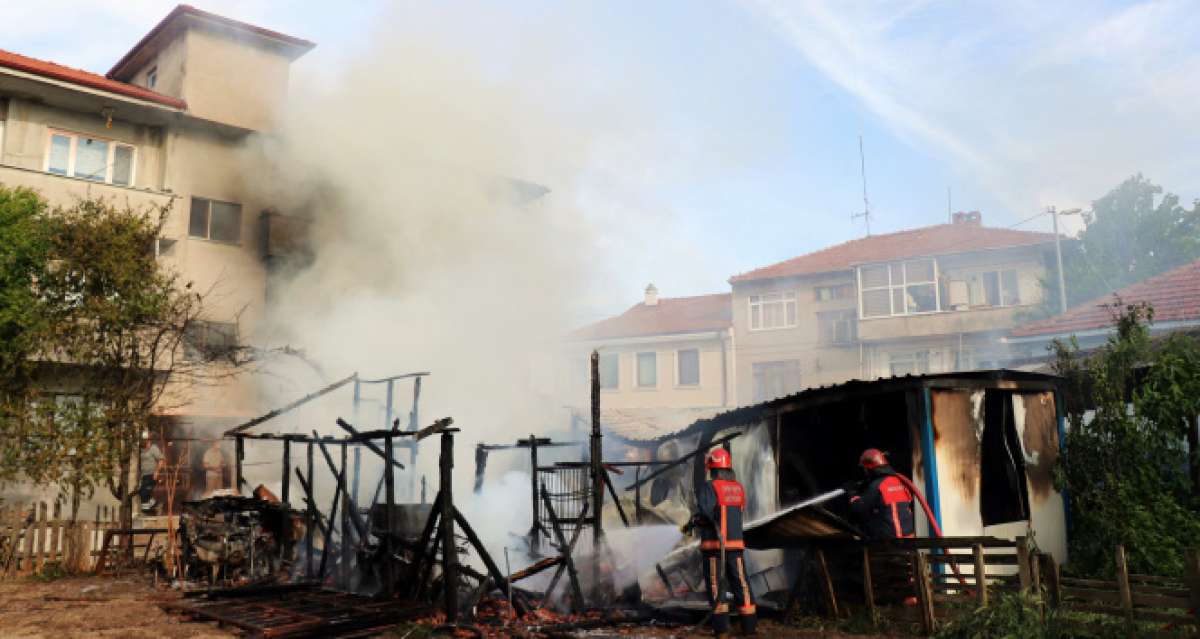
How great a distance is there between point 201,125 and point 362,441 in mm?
15913

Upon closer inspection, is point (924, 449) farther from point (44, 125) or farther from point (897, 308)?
point (897, 308)

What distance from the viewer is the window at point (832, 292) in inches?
1411

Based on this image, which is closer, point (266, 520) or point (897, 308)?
point (266, 520)

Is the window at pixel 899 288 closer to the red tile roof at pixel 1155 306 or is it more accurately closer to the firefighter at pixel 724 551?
the red tile roof at pixel 1155 306

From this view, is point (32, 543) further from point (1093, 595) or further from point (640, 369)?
point (640, 369)

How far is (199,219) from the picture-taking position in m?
22.8

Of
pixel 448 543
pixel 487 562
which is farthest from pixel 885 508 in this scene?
pixel 448 543

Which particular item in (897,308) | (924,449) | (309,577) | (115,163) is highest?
(115,163)

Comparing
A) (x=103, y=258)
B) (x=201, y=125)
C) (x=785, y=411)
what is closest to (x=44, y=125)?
(x=201, y=125)

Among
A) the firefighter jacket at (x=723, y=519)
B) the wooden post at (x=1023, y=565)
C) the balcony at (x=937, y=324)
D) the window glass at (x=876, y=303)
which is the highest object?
the window glass at (x=876, y=303)

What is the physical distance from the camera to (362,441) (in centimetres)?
1096

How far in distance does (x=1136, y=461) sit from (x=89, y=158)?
23.3 m

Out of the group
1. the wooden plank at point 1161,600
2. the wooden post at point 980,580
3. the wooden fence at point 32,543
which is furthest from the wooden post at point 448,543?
the wooden fence at point 32,543

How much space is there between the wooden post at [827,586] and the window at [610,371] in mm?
31379
